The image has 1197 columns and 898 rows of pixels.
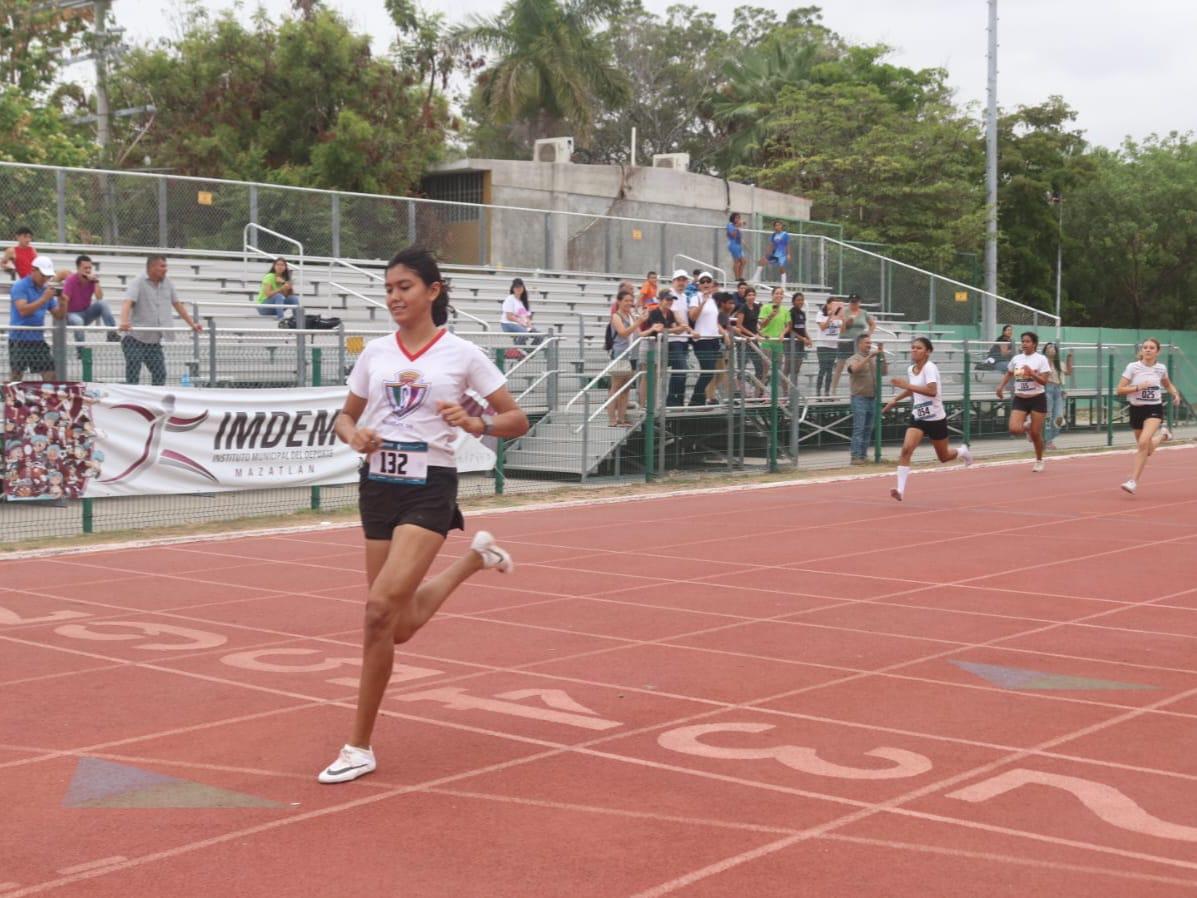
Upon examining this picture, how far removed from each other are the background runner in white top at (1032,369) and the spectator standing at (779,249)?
10.6 metres

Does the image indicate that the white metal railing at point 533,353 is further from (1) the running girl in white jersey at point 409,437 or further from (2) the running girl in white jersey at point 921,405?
(1) the running girl in white jersey at point 409,437

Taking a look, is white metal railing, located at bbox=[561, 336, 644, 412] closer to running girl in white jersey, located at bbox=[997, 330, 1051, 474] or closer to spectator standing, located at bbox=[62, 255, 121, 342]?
running girl in white jersey, located at bbox=[997, 330, 1051, 474]

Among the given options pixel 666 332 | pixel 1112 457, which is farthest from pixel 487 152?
pixel 666 332

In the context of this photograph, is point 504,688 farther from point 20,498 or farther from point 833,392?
point 833,392

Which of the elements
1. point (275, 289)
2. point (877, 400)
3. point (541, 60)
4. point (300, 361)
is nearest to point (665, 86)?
point (541, 60)

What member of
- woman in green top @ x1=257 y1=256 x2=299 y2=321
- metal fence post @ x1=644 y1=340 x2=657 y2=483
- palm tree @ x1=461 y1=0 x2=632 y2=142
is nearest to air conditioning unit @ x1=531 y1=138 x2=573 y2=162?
palm tree @ x1=461 y1=0 x2=632 y2=142

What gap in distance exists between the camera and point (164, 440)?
1534 cm

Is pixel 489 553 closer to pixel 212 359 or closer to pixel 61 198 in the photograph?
pixel 212 359

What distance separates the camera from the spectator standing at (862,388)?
24953mm

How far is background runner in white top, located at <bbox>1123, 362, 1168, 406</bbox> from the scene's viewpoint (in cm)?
1994

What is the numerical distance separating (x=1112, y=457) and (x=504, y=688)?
2260 cm

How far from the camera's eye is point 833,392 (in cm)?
2583

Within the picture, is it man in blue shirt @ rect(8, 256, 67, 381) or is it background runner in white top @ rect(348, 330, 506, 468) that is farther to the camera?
man in blue shirt @ rect(8, 256, 67, 381)

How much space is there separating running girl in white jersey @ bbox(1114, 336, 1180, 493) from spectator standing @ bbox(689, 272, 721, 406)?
214 inches
